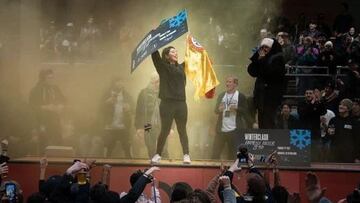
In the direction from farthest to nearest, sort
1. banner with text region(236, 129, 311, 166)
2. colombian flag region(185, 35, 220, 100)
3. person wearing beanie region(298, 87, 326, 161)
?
colombian flag region(185, 35, 220, 100)
person wearing beanie region(298, 87, 326, 161)
banner with text region(236, 129, 311, 166)

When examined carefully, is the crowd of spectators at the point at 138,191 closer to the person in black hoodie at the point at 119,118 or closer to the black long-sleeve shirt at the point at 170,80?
the black long-sleeve shirt at the point at 170,80

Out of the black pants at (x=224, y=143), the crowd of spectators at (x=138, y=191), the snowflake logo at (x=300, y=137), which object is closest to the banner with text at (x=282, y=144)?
the snowflake logo at (x=300, y=137)

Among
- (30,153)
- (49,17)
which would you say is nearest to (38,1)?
(49,17)

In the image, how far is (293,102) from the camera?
14.7 meters

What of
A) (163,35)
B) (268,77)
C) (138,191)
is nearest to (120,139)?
(163,35)

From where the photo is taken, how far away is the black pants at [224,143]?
42.6ft

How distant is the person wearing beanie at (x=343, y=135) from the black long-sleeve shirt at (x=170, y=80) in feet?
8.65

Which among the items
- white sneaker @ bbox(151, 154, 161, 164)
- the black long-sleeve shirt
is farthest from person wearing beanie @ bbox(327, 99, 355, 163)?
white sneaker @ bbox(151, 154, 161, 164)

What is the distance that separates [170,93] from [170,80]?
0.22m

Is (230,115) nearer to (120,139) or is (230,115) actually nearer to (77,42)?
(120,139)

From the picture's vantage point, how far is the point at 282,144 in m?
11.8

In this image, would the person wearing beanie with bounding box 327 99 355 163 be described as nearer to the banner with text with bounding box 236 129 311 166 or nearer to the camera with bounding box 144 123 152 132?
the banner with text with bounding box 236 129 311 166

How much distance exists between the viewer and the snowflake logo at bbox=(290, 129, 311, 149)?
38.4 feet

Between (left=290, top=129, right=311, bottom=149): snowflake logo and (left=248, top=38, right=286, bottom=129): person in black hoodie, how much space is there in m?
1.01
